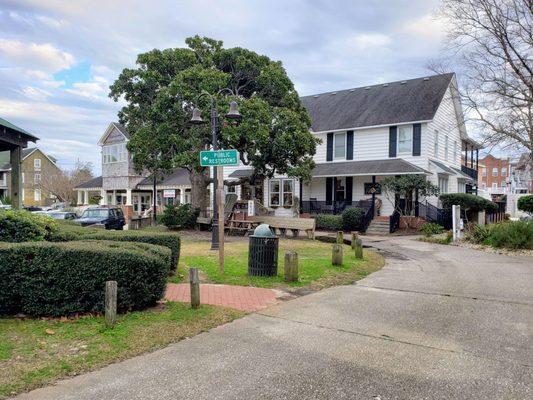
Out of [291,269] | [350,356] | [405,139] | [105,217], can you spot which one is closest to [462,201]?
[405,139]

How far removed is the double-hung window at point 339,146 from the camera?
91.7ft

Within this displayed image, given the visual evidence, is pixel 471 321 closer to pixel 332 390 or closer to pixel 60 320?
pixel 332 390

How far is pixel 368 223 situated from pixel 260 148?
767 cm

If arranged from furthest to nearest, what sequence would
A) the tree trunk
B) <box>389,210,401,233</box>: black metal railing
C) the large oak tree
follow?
<box>389,210,401,233</box>: black metal railing → the tree trunk → the large oak tree

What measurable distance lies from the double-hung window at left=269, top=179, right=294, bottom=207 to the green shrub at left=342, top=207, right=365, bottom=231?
604cm

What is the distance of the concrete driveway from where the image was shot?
3980 millimetres

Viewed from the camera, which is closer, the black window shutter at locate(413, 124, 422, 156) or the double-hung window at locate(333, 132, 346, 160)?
the black window shutter at locate(413, 124, 422, 156)

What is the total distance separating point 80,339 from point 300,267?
6.30m

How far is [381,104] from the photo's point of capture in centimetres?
2767

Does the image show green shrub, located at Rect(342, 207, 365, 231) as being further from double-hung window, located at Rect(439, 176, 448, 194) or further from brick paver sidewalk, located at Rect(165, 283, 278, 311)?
brick paver sidewalk, located at Rect(165, 283, 278, 311)

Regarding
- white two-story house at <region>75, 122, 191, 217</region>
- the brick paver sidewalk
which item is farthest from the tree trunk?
the brick paver sidewalk

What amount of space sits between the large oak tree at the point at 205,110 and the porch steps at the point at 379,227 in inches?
193

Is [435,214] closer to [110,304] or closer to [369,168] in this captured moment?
[369,168]

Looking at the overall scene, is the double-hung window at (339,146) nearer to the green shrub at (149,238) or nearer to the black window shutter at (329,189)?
the black window shutter at (329,189)
